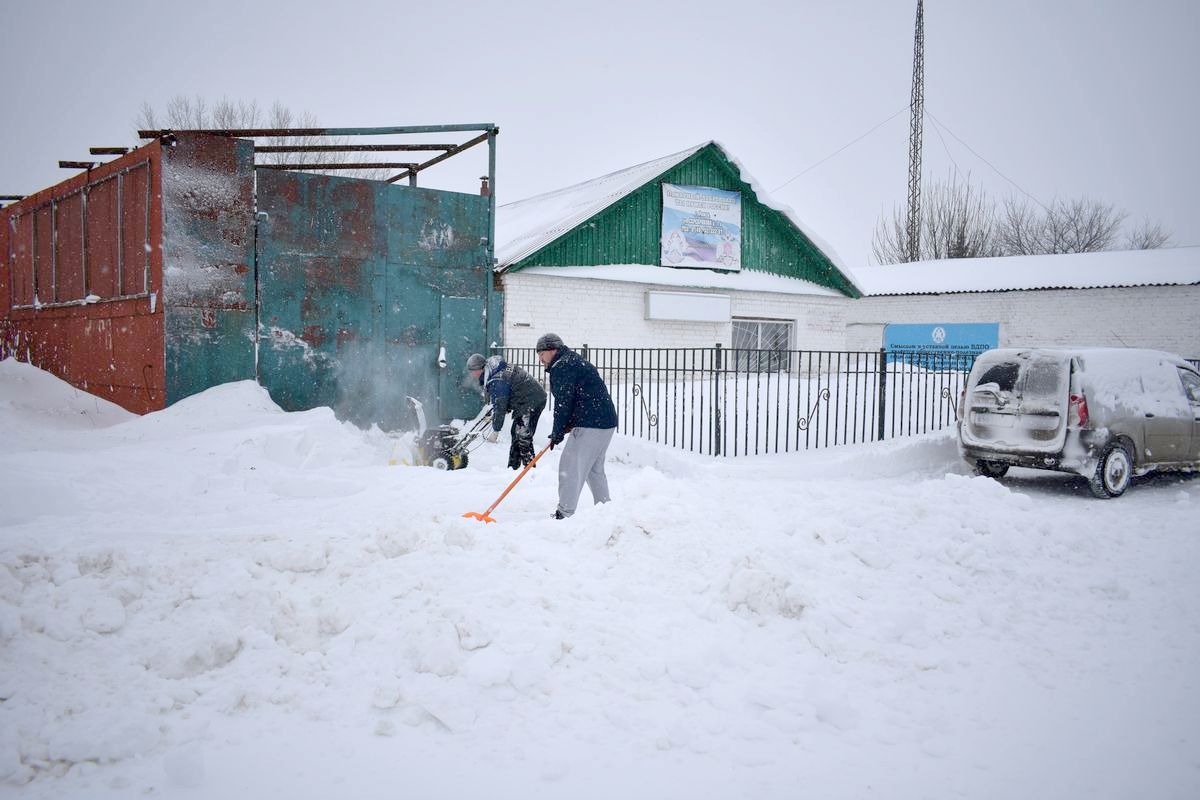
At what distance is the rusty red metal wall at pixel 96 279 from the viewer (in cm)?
979

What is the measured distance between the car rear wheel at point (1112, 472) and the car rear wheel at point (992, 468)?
1.14 meters

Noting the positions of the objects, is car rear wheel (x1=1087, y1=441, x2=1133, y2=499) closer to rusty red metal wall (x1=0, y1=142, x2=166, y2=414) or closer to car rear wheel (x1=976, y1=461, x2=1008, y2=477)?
car rear wheel (x1=976, y1=461, x2=1008, y2=477)

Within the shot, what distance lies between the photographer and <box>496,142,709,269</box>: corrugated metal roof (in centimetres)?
1461

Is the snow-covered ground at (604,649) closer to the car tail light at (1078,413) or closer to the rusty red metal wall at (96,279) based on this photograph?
the car tail light at (1078,413)

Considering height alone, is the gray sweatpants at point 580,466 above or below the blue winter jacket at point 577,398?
below

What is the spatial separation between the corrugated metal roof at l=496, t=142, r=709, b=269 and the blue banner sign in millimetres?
11556

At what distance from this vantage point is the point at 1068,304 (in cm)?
2302

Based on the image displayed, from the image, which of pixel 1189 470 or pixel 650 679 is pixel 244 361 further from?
pixel 1189 470

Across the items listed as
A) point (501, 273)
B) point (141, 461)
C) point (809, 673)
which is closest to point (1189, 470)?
point (809, 673)

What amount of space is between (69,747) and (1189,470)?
1166cm

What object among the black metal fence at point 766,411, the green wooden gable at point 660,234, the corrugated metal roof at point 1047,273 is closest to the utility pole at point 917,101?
the corrugated metal roof at point 1047,273

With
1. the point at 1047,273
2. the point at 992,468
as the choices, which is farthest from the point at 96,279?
the point at 1047,273

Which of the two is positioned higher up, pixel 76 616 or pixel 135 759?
pixel 76 616

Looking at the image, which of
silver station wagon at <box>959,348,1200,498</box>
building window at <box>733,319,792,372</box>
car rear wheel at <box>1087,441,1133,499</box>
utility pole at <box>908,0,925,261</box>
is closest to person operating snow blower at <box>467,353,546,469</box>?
silver station wagon at <box>959,348,1200,498</box>
